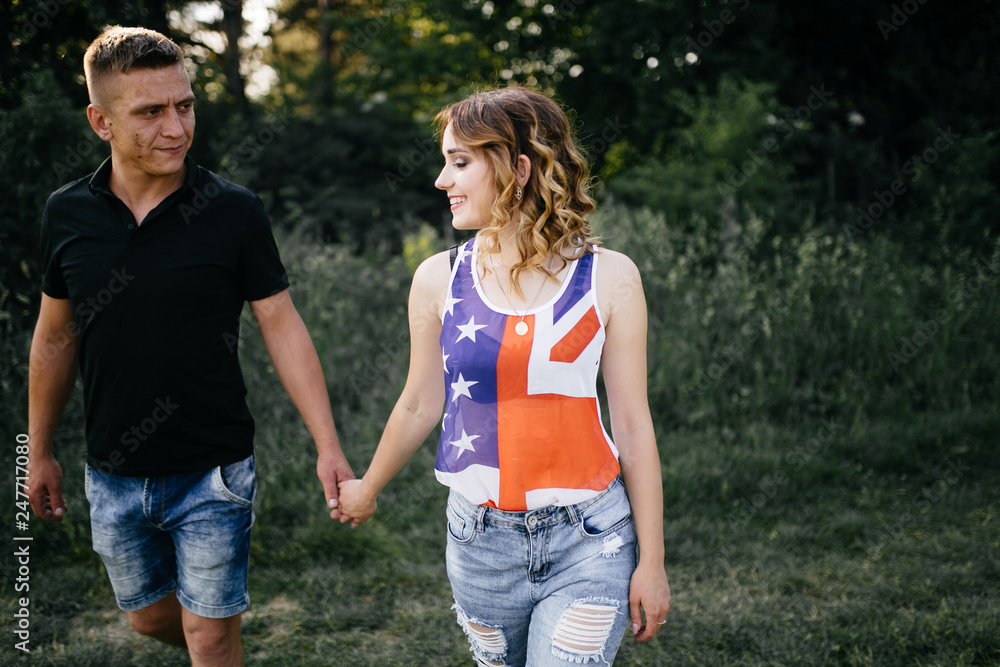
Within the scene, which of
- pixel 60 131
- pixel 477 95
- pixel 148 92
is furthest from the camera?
pixel 60 131

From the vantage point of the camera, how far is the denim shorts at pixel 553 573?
1.84m

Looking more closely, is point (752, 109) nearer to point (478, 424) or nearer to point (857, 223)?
point (857, 223)

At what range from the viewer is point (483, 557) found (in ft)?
6.32

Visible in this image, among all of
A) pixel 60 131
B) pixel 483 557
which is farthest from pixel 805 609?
pixel 60 131

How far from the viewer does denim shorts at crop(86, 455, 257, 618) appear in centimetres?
238

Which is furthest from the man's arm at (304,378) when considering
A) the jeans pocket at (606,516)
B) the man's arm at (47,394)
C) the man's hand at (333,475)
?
the jeans pocket at (606,516)

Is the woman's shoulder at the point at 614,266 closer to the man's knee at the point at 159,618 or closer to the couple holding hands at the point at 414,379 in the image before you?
the couple holding hands at the point at 414,379

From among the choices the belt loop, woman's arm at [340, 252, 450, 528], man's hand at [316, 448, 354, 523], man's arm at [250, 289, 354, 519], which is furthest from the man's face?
the belt loop

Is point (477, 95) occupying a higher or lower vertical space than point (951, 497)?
higher

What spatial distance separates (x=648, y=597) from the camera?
6.07 feet

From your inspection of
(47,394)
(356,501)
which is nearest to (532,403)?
(356,501)

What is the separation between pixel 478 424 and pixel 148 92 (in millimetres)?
1492

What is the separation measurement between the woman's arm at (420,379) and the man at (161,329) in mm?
444

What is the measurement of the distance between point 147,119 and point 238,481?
119 centimetres
